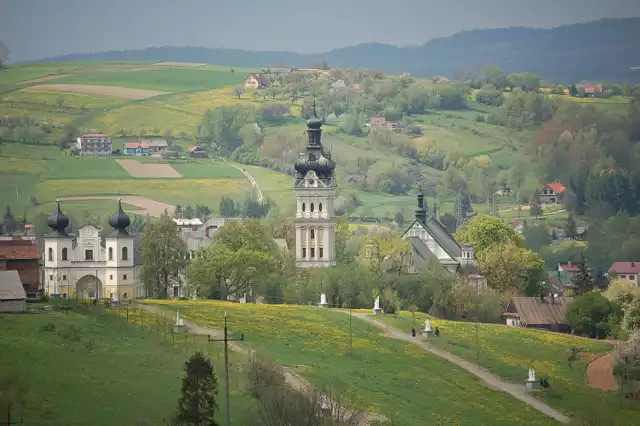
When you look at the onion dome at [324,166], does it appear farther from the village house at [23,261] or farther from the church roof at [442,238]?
the village house at [23,261]

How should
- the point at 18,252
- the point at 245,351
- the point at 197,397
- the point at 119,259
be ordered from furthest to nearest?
the point at 119,259
the point at 18,252
the point at 245,351
the point at 197,397

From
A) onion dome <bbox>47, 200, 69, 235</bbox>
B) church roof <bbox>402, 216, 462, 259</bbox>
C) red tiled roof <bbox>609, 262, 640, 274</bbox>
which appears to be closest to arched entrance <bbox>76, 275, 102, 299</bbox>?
onion dome <bbox>47, 200, 69, 235</bbox>

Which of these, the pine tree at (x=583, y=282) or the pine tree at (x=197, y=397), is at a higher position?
the pine tree at (x=583, y=282)

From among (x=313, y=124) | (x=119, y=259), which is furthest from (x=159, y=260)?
(x=313, y=124)

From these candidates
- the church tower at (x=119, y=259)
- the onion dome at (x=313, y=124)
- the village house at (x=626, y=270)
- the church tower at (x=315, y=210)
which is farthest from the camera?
the village house at (x=626, y=270)

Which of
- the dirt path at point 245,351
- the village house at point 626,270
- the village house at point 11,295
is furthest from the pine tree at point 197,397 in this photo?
the village house at point 626,270

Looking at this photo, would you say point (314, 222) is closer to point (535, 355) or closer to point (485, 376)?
point (535, 355)

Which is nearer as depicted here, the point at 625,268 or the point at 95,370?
the point at 95,370
